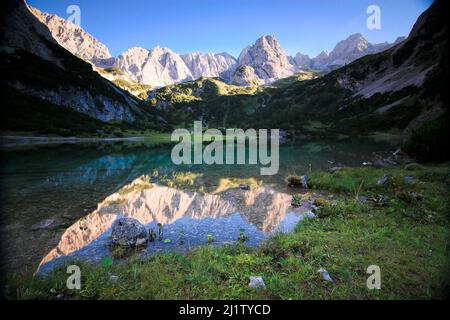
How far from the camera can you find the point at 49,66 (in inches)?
6024

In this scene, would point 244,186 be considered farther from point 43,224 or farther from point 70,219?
point 43,224

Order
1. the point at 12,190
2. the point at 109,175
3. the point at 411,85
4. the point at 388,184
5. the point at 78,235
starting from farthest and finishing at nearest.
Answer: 1. the point at 411,85
2. the point at 109,175
3. the point at 12,190
4. the point at 388,184
5. the point at 78,235

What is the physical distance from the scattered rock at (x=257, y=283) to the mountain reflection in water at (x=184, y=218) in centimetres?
437

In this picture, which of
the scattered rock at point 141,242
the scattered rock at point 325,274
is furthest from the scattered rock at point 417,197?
the scattered rock at point 141,242

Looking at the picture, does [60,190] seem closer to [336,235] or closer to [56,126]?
[336,235]

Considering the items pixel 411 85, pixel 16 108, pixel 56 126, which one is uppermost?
pixel 411 85

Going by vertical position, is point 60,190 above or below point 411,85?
below

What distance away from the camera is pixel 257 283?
7.13 meters

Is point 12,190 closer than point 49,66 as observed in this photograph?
Yes

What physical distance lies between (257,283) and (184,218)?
923 centimetres

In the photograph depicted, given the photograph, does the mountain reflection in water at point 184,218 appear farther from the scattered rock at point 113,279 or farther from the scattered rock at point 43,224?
the scattered rock at point 113,279

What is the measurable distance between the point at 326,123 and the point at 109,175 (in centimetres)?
18154
